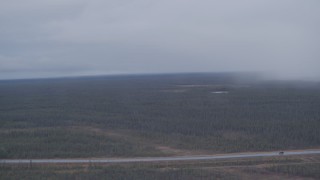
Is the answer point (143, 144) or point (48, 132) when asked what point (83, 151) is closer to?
point (143, 144)

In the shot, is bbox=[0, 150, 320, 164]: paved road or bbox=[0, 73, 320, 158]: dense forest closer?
bbox=[0, 150, 320, 164]: paved road

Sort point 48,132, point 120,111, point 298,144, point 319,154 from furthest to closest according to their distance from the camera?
point 120,111
point 48,132
point 298,144
point 319,154

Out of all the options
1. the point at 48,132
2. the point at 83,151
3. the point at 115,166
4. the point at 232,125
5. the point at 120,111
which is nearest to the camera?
the point at 115,166

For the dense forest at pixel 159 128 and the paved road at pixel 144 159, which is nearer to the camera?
the paved road at pixel 144 159

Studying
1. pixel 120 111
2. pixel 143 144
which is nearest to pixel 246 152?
pixel 143 144

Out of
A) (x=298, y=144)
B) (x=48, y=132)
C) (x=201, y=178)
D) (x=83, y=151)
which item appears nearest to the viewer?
(x=201, y=178)

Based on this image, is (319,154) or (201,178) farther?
(319,154)

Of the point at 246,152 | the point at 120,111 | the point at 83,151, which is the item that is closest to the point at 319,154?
the point at 246,152

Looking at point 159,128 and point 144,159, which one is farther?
point 159,128

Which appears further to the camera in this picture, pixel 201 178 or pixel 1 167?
pixel 1 167

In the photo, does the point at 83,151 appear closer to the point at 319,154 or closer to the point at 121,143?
the point at 121,143
